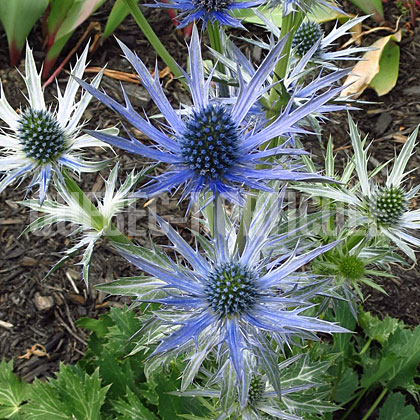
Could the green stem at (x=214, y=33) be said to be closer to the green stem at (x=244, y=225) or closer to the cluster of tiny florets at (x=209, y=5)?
the cluster of tiny florets at (x=209, y=5)

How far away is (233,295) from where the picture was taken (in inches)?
36.5

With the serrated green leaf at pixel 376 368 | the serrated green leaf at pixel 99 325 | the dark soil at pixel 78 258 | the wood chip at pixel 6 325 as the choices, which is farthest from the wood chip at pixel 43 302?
the serrated green leaf at pixel 376 368

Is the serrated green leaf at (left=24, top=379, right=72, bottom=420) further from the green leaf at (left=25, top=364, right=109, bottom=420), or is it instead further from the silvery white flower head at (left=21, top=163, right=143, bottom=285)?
the silvery white flower head at (left=21, top=163, right=143, bottom=285)

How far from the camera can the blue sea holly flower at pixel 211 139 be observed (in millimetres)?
792

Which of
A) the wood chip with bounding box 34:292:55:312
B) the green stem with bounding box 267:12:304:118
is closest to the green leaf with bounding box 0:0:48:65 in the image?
the wood chip with bounding box 34:292:55:312

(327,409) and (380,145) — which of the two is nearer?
(327,409)

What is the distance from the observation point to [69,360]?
195cm

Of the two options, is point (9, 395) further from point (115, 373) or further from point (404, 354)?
point (404, 354)

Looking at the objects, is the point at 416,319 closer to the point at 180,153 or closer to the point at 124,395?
the point at 124,395

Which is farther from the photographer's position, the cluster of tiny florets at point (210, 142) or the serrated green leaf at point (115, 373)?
the serrated green leaf at point (115, 373)

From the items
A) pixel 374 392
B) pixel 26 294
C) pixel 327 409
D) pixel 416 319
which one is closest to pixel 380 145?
pixel 416 319

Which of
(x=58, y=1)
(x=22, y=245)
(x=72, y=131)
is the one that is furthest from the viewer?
(x=58, y=1)

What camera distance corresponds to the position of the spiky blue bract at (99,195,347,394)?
865 millimetres

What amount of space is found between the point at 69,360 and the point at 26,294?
0.32m
